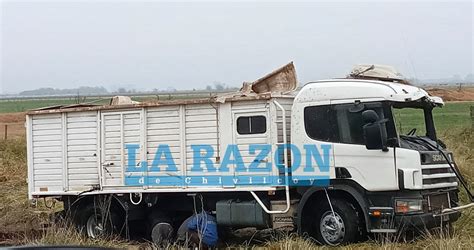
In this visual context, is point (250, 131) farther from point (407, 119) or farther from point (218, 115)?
point (407, 119)

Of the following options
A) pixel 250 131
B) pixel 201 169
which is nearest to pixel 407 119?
pixel 250 131

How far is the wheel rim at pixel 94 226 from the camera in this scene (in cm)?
1347

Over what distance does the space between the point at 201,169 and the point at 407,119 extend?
362cm

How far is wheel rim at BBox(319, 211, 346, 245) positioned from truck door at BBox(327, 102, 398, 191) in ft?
2.37

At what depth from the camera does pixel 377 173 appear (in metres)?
10.7

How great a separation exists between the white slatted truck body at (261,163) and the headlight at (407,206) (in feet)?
0.05

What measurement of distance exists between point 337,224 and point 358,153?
120cm

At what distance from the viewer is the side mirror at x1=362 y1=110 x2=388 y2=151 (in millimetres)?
10555

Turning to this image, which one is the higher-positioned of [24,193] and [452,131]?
[452,131]

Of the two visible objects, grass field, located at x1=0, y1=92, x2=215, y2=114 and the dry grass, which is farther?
grass field, located at x1=0, y1=92, x2=215, y2=114

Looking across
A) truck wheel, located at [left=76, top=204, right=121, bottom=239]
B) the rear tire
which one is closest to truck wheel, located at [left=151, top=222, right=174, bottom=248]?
the rear tire

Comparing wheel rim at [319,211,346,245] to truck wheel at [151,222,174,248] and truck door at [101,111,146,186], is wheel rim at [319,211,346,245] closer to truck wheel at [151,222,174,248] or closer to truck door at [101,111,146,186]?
truck wheel at [151,222,174,248]

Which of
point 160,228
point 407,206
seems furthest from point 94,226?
point 407,206

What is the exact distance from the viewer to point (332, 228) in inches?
439
